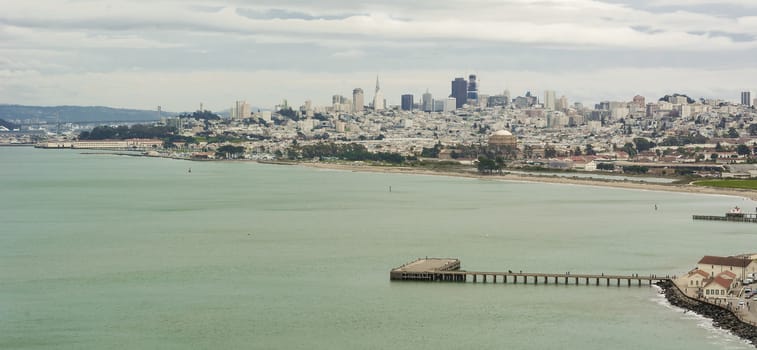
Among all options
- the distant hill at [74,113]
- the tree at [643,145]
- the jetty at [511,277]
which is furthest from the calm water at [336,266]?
the distant hill at [74,113]

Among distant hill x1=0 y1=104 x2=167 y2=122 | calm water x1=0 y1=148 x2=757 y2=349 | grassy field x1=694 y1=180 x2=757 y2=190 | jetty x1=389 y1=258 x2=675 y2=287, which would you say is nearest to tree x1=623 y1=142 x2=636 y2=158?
grassy field x1=694 y1=180 x2=757 y2=190

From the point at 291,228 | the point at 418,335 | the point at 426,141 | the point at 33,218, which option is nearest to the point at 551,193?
the point at 291,228

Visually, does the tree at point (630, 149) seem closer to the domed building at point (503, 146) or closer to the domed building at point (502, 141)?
the domed building at point (503, 146)

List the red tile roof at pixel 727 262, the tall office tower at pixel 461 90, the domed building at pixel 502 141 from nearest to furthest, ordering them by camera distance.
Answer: the red tile roof at pixel 727 262, the domed building at pixel 502 141, the tall office tower at pixel 461 90

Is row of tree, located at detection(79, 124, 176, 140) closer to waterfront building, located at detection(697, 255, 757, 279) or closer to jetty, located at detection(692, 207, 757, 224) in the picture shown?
jetty, located at detection(692, 207, 757, 224)

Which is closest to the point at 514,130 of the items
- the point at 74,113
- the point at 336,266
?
the point at 336,266

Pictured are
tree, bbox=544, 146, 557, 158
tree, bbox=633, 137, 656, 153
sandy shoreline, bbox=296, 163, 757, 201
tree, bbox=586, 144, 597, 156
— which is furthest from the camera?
tree, bbox=633, 137, 656, 153
